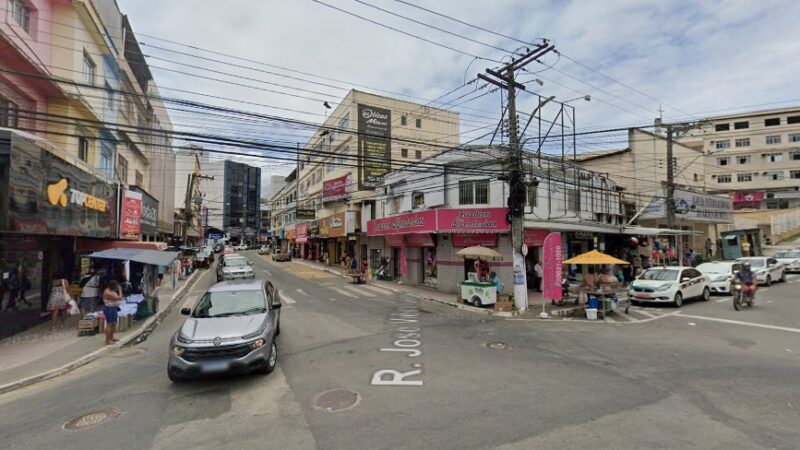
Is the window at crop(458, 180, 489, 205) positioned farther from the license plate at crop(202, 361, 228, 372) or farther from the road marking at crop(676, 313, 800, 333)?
the license plate at crop(202, 361, 228, 372)

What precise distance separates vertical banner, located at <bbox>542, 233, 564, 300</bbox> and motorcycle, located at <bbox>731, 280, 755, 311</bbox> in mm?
6225

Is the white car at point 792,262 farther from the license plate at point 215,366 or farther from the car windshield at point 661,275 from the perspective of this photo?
the license plate at point 215,366

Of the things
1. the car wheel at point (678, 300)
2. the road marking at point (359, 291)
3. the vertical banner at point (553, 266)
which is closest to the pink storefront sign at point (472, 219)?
the vertical banner at point (553, 266)

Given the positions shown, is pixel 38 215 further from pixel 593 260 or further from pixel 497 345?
pixel 593 260

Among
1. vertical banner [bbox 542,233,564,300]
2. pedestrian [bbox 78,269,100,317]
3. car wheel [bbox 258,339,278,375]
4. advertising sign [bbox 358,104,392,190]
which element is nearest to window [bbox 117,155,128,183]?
pedestrian [bbox 78,269,100,317]

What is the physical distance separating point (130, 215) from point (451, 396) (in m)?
18.4

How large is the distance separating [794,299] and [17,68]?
29368 millimetres

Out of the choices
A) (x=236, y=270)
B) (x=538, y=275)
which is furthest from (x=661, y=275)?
(x=236, y=270)

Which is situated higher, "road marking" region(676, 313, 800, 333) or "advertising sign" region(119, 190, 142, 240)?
"advertising sign" region(119, 190, 142, 240)

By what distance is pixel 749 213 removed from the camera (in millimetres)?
42625

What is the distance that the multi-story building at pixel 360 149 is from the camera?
31953 millimetres

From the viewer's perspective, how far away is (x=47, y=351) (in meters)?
9.23

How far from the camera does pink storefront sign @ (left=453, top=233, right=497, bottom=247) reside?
1884 cm

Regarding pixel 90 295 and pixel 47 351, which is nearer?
pixel 47 351
